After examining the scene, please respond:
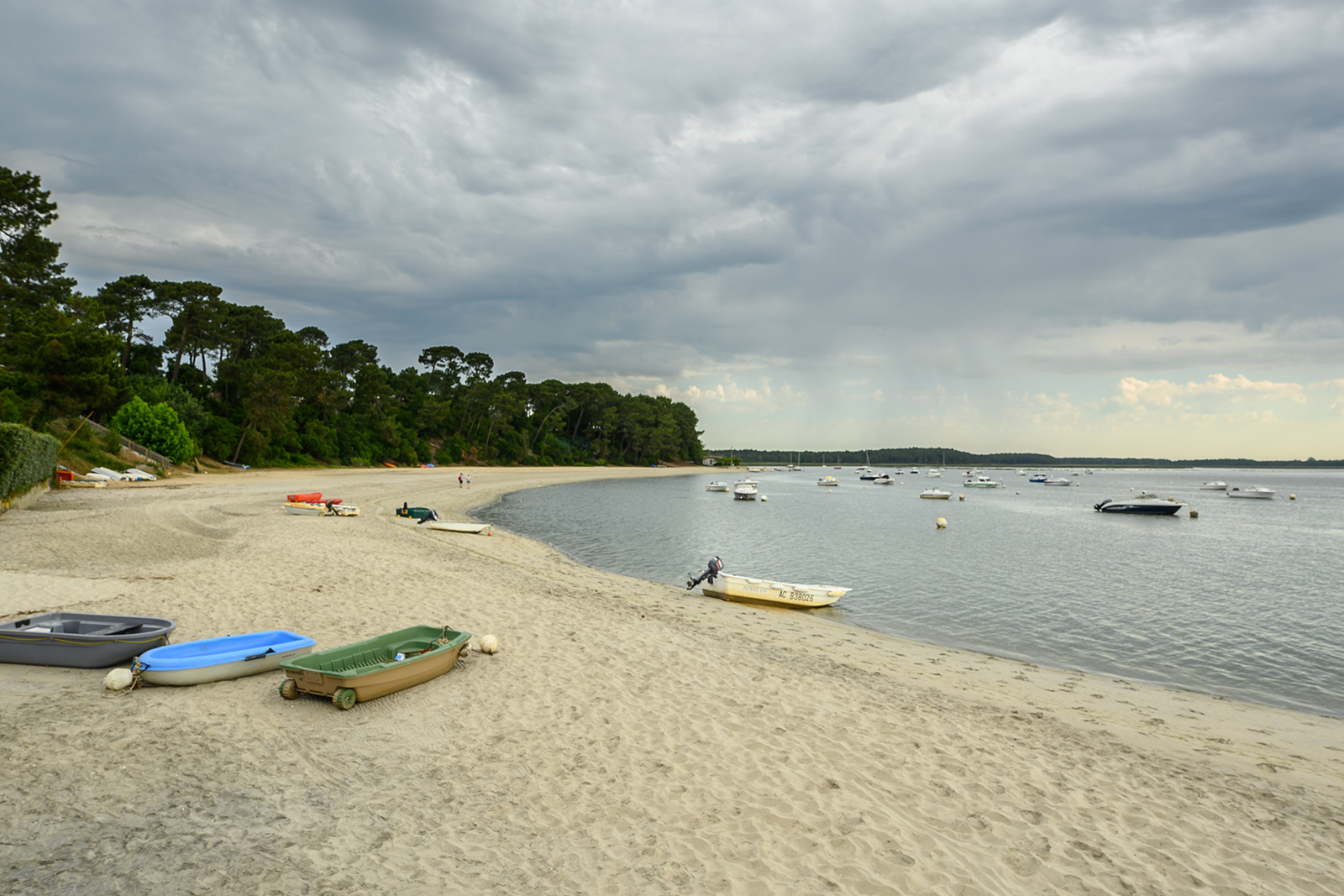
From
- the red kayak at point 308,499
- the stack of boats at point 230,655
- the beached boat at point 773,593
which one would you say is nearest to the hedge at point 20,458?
the red kayak at point 308,499

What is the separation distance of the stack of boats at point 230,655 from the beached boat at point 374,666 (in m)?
0.01

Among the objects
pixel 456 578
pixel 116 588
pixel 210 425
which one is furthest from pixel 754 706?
pixel 210 425

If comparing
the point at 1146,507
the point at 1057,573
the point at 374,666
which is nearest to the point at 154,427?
the point at 374,666

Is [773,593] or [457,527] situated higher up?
[457,527]

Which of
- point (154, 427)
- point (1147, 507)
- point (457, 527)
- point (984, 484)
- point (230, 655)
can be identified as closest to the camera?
point (230, 655)

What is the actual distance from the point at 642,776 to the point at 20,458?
98.2 ft

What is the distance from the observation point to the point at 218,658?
8.66 meters

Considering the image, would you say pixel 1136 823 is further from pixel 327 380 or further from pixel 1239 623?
pixel 327 380

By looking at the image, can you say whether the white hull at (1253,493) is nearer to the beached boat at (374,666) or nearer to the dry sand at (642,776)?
the dry sand at (642,776)

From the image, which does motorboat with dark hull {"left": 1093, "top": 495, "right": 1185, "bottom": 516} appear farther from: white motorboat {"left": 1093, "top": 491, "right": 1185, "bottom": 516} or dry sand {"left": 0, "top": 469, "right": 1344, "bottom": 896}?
dry sand {"left": 0, "top": 469, "right": 1344, "bottom": 896}

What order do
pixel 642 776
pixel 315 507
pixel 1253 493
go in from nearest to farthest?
pixel 642 776, pixel 315 507, pixel 1253 493

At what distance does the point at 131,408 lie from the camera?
4719cm

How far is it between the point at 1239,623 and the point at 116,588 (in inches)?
1126

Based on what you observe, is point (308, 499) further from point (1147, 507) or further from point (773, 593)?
point (1147, 507)
